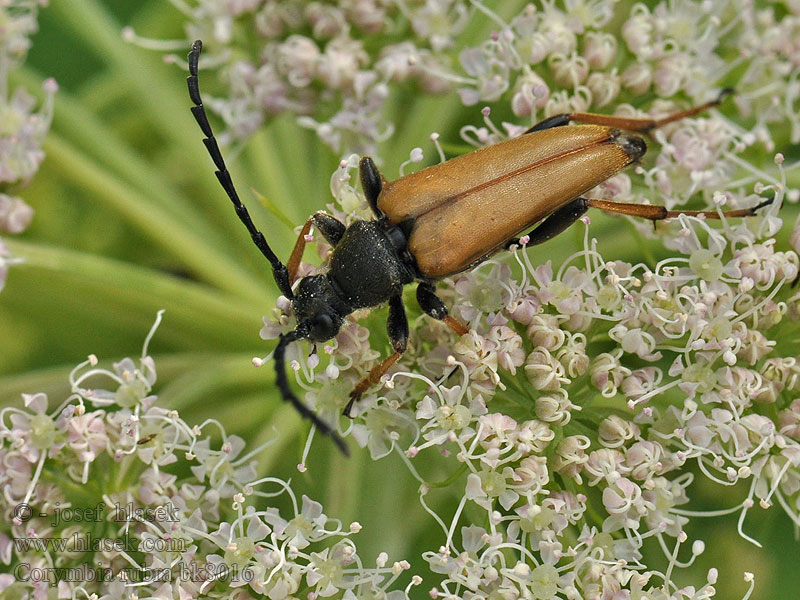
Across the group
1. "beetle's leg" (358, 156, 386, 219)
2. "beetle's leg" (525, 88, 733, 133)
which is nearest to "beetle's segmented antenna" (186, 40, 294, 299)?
"beetle's leg" (358, 156, 386, 219)

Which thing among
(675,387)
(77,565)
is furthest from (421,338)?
(77,565)

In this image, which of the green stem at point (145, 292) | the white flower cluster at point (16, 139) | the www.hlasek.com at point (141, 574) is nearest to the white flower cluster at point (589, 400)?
the www.hlasek.com at point (141, 574)

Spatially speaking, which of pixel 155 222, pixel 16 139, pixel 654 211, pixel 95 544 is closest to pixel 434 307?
pixel 654 211

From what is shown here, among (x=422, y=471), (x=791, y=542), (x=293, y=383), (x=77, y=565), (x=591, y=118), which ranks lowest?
(x=791, y=542)

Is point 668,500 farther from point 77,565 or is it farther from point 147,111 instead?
point 147,111

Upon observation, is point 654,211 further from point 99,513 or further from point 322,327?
point 99,513
